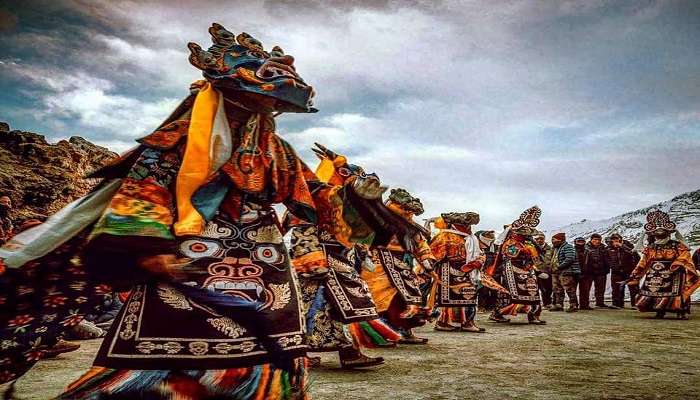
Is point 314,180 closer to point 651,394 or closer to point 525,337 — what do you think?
point 651,394

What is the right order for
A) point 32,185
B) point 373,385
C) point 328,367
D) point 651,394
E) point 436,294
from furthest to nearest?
point 32,185, point 436,294, point 328,367, point 373,385, point 651,394

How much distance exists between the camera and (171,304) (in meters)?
1.77

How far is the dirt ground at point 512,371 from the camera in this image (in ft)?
12.3

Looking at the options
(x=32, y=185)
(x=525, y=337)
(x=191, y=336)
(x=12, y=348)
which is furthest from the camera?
(x=32, y=185)

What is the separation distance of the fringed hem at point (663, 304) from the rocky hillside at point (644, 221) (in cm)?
666

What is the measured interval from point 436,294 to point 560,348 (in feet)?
9.93

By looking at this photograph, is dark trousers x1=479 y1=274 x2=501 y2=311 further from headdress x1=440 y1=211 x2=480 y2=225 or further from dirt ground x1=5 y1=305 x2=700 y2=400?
dirt ground x1=5 y1=305 x2=700 y2=400

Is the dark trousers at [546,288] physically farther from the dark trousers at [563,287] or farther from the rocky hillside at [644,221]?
the rocky hillside at [644,221]

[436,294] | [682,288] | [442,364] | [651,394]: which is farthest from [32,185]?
[682,288]

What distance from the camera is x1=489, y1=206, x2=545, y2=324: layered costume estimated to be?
33.4 ft

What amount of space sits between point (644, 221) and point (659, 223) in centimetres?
1080

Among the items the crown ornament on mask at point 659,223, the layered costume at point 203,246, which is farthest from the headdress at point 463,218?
the layered costume at point 203,246

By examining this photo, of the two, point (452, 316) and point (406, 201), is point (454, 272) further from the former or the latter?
point (406, 201)

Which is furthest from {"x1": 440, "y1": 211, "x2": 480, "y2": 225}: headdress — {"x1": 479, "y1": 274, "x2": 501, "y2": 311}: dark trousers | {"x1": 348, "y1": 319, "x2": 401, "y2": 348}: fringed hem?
{"x1": 479, "y1": 274, "x2": 501, "y2": 311}: dark trousers
